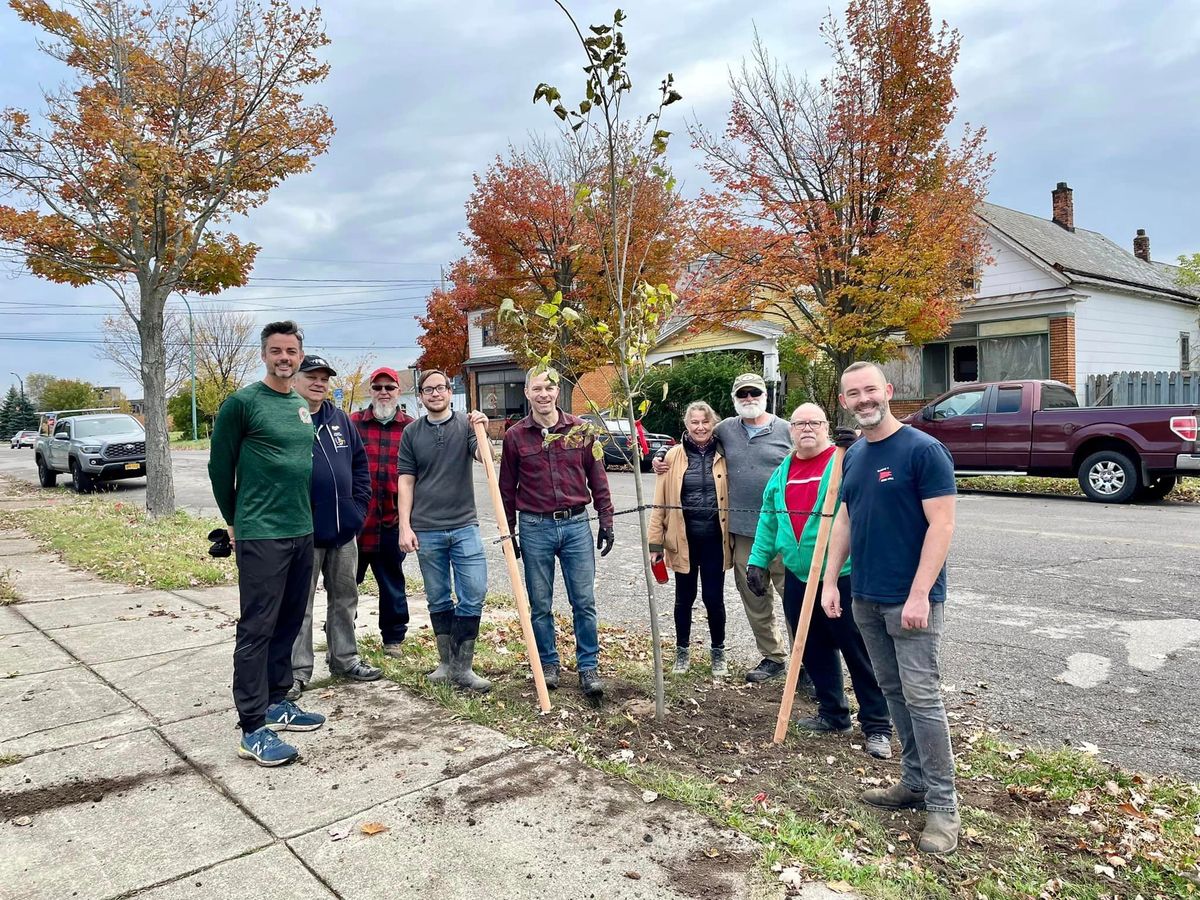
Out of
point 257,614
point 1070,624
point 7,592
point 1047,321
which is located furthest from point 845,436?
point 1047,321

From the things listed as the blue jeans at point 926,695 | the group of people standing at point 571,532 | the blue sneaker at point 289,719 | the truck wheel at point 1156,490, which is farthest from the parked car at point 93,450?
the truck wheel at point 1156,490

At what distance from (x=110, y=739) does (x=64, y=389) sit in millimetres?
93286

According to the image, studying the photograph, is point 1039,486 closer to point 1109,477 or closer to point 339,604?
point 1109,477

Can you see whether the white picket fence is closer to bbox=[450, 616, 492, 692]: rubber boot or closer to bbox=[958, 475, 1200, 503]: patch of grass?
bbox=[958, 475, 1200, 503]: patch of grass

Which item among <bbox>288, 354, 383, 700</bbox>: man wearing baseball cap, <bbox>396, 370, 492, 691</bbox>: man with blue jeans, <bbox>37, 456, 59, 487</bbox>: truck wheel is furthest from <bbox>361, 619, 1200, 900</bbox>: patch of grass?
<bbox>37, 456, 59, 487</bbox>: truck wheel

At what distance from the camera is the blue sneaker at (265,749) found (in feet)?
12.5

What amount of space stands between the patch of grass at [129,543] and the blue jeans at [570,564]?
4.71m

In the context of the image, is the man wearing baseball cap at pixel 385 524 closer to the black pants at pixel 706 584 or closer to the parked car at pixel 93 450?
the black pants at pixel 706 584

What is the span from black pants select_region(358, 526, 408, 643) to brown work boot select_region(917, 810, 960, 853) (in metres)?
3.85

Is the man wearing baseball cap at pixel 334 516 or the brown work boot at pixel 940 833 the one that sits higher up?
the man wearing baseball cap at pixel 334 516

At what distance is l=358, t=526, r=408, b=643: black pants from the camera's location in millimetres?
5895

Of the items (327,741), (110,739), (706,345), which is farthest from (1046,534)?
(706,345)

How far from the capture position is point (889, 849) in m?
3.09

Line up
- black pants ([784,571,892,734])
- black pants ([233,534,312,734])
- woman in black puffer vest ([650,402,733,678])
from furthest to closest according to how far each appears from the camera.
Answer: woman in black puffer vest ([650,402,733,678]) < black pants ([784,571,892,734]) < black pants ([233,534,312,734])
